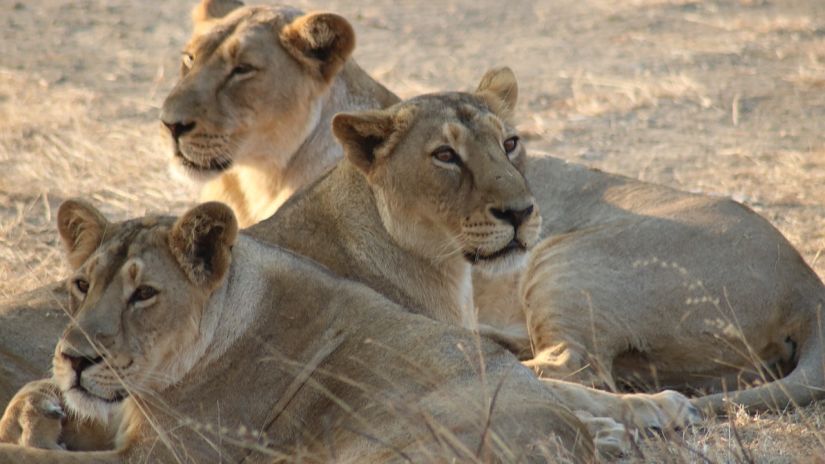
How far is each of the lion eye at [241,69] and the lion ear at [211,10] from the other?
653 mm

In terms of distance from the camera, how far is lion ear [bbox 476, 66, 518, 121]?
535cm

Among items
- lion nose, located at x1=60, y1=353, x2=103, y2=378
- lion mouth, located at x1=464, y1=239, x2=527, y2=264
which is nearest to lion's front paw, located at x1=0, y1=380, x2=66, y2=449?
lion nose, located at x1=60, y1=353, x2=103, y2=378

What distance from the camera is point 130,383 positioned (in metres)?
4.07

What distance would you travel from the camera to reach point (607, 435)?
4.55 m

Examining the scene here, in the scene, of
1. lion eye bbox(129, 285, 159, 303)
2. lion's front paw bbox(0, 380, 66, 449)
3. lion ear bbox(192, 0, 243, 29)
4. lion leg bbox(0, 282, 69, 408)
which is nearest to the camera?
lion eye bbox(129, 285, 159, 303)

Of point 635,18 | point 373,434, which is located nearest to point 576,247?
point 373,434

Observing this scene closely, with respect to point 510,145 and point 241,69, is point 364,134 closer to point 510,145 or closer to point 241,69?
point 510,145

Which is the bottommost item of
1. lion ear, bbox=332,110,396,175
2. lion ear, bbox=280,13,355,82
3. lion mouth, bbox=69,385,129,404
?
lion ear, bbox=280,13,355,82

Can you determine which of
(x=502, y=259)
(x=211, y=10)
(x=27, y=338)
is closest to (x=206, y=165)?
(x=211, y=10)

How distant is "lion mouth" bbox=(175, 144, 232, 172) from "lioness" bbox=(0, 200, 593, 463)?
161 cm

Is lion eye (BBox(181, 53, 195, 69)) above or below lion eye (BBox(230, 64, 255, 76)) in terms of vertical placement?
below

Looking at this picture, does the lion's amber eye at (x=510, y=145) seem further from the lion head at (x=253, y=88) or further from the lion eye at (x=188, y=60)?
the lion eye at (x=188, y=60)

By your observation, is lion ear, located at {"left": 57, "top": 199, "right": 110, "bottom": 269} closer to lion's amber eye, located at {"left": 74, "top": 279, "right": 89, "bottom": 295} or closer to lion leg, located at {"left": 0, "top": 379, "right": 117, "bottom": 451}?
lion's amber eye, located at {"left": 74, "top": 279, "right": 89, "bottom": 295}

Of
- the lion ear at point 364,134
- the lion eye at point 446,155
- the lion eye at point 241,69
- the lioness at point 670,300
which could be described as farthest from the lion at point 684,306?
the lion eye at point 241,69
